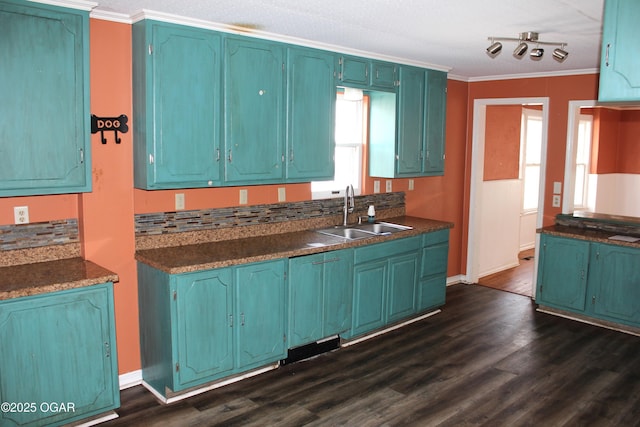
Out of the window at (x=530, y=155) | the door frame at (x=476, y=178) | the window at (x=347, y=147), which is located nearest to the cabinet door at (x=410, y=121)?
the window at (x=347, y=147)

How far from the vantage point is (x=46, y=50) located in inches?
115

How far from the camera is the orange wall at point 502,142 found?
6.49m

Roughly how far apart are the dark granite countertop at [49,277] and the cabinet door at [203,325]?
466 millimetres

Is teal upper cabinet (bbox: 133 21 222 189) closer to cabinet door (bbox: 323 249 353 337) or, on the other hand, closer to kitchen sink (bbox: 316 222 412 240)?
cabinet door (bbox: 323 249 353 337)

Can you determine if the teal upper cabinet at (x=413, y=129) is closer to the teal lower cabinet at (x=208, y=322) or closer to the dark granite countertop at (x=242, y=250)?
the dark granite countertop at (x=242, y=250)

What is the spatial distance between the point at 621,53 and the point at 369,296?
2.77 metres

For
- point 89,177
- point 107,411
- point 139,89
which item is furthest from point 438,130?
Result: point 107,411

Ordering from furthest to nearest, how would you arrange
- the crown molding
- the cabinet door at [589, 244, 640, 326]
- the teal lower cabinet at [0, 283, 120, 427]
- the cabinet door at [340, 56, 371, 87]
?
the cabinet door at [589, 244, 640, 326]
the cabinet door at [340, 56, 371, 87]
the crown molding
the teal lower cabinet at [0, 283, 120, 427]

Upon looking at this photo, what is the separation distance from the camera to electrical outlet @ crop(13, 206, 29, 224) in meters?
3.19

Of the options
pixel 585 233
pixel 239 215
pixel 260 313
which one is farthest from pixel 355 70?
pixel 585 233

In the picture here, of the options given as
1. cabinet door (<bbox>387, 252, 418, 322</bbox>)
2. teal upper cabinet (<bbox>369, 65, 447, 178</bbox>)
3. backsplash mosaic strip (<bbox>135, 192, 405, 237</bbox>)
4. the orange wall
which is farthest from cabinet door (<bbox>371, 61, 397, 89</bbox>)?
the orange wall

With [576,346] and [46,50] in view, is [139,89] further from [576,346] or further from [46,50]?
[576,346]

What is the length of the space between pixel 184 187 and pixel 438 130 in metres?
2.87

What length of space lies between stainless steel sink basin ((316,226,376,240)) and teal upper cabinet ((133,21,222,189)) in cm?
133
